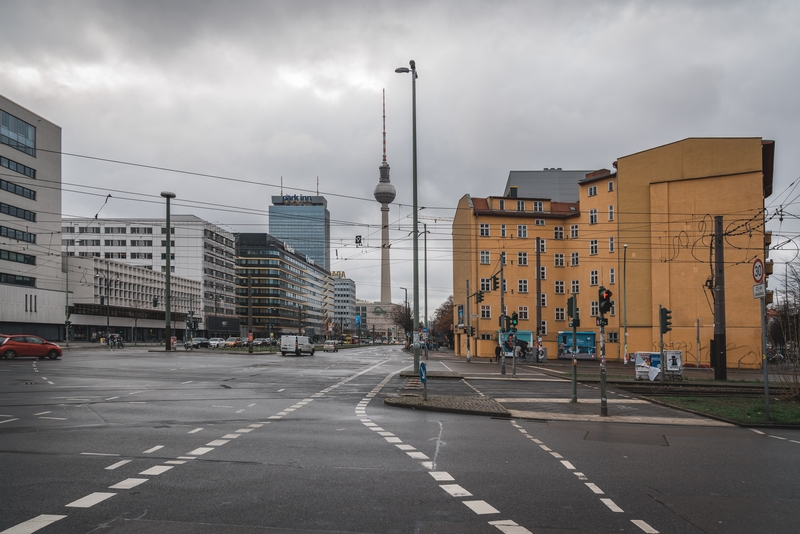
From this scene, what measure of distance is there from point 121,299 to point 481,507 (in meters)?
102

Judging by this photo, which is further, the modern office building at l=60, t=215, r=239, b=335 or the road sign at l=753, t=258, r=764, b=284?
the modern office building at l=60, t=215, r=239, b=335

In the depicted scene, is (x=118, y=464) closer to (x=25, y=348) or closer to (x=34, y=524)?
(x=34, y=524)

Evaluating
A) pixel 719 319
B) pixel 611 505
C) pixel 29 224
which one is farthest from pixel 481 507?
pixel 29 224

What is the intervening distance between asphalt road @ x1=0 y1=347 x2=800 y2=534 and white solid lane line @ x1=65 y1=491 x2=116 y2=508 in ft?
0.10

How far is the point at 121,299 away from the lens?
98.6m

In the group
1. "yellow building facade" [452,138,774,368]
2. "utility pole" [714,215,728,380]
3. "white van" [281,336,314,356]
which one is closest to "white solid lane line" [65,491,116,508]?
"utility pole" [714,215,728,380]

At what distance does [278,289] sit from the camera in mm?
155625

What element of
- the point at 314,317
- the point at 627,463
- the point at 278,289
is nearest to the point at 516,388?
the point at 627,463

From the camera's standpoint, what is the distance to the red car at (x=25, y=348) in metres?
36.9

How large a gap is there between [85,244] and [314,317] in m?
85.7

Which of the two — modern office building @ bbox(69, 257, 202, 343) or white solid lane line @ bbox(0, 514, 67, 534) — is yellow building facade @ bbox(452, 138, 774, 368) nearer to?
white solid lane line @ bbox(0, 514, 67, 534)

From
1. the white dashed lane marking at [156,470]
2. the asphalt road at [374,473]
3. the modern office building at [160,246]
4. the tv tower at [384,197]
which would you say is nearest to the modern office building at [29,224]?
the modern office building at [160,246]

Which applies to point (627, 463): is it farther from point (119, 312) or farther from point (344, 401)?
point (119, 312)

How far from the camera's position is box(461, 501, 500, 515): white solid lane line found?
6305 mm
